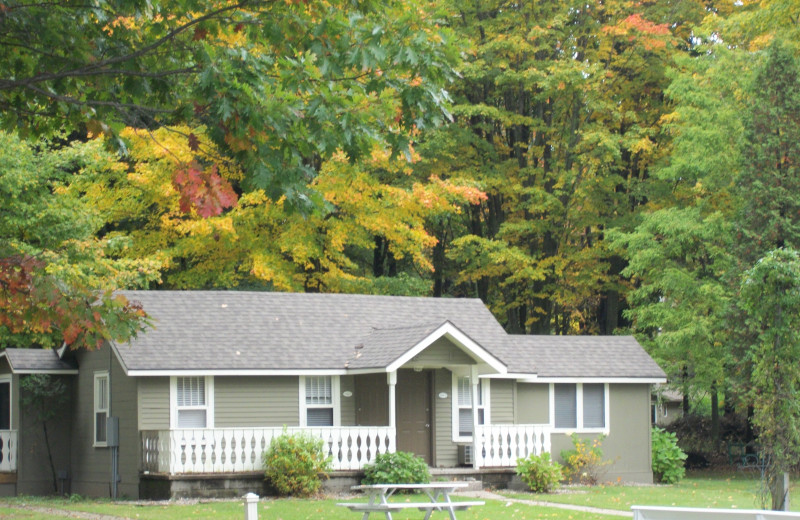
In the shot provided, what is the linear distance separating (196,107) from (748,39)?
26367 mm

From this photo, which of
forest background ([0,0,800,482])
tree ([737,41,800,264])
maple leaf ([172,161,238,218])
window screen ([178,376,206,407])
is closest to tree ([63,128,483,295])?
forest background ([0,0,800,482])

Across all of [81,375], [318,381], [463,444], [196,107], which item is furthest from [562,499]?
[196,107]

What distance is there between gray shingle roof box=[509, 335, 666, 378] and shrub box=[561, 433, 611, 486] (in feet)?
5.85

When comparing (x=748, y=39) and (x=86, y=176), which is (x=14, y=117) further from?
(x=748, y=39)

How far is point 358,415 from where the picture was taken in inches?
951

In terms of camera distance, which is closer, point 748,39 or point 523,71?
point 748,39

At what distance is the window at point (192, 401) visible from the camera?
73.9 ft

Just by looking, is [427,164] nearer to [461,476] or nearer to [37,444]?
[461,476]

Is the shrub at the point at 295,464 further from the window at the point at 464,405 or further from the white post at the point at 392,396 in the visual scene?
the window at the point at 464,405

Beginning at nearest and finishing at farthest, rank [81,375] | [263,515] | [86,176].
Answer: [263,515], [81,375], [86,176]

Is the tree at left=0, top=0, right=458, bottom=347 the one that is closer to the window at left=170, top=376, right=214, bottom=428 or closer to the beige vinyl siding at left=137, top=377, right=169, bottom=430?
the beige vinyl siding at left=137, top=377, right=169, bottom=430

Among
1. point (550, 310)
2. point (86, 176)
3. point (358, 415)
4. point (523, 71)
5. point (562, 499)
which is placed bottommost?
point (562, 499)

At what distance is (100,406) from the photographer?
24.5 meters

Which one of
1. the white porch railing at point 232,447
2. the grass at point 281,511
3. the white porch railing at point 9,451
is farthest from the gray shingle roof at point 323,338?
the white porch railing at point 9,451
